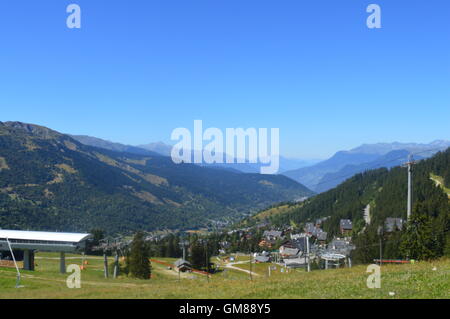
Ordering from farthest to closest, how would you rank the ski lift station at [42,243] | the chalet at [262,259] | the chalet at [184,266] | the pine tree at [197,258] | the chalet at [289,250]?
the chalet at [289,250] → the chalet at [262,259] → the pine tree at [197,258] → the chalet at [184,266] → the ski lift station at [42,243]

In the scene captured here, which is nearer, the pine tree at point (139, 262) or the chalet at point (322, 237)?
the pine tree at point (139, 262)

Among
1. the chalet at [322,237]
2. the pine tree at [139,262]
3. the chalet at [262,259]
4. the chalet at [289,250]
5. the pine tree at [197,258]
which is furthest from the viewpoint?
the chalet at [322,237]

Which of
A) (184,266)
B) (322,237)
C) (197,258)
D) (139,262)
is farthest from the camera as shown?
(322,237)

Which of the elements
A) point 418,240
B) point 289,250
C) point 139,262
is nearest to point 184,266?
point 139,262

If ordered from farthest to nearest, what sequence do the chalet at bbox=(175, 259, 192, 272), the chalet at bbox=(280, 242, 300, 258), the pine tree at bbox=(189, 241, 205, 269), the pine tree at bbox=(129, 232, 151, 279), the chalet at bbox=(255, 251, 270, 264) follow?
the chalet at bbox=(280, 242, 300, 258) < the chalet at bbox=(255, 251, 270, 264) < the pine tree at bbox=(189, 241, 205, 269) < the chalet at bbox=(175, 259, 192, 272) < the pine tree at bbox=(129, 232, 151, 279)

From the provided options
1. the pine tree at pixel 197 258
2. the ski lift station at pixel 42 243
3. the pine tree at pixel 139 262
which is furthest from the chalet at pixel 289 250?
the ski lift station at pixel 42 243

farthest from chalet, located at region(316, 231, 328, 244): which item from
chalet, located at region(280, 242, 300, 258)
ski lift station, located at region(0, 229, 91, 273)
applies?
ski lift station, located at region(0, 229, 91, 273)

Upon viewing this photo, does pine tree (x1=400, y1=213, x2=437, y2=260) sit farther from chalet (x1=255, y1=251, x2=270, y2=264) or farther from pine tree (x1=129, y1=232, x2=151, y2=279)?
chalet (x1=255, y1=251, x2=270, y2=264)

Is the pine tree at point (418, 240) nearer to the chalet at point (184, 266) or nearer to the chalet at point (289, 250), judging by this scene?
the chalet at point (184, 266)

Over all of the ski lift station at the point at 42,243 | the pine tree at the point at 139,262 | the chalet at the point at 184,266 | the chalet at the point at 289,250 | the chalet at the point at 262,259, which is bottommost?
the chalet at the point at 289,250

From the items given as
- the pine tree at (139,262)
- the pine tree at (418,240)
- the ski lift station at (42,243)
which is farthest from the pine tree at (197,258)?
the pine tree at (418,240)

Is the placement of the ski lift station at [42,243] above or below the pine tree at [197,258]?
above

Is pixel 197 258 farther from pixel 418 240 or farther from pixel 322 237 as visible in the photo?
pixel 322 237
